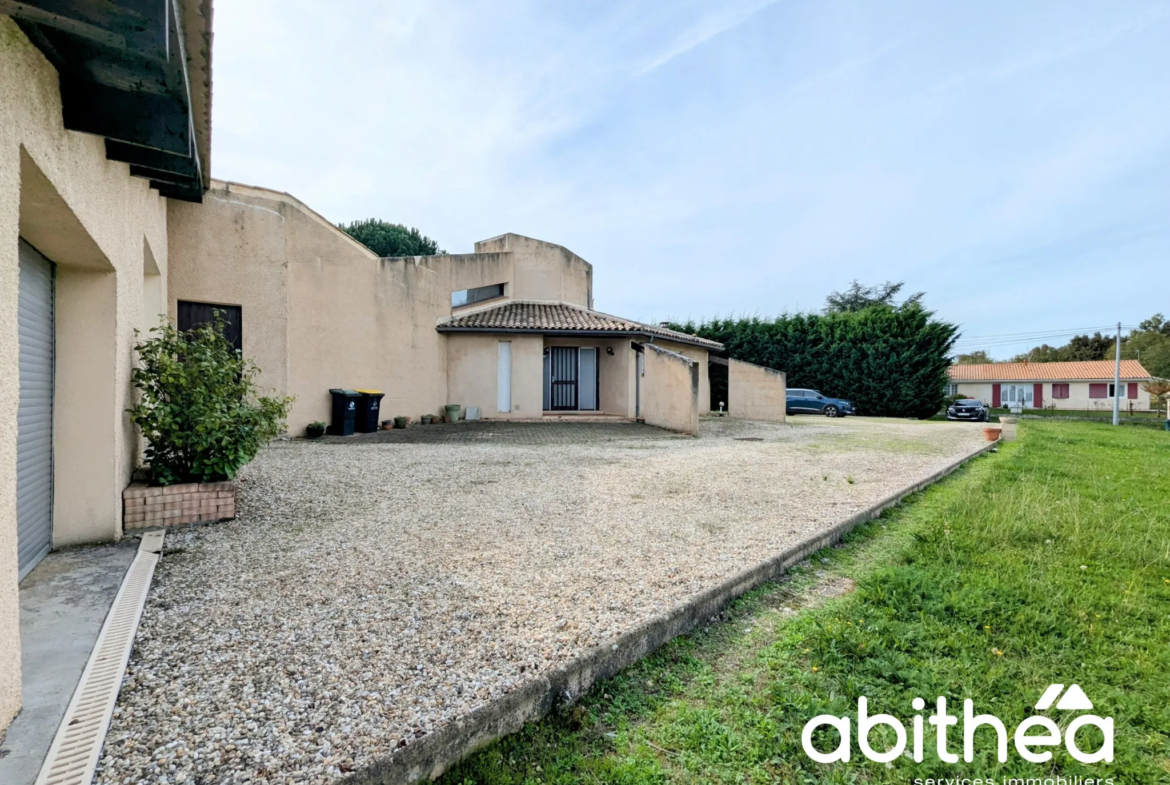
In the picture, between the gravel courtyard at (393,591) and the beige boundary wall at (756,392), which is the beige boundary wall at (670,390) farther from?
the gravel courtyard at (393,591)

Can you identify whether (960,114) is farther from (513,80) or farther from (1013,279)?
(1013,279)

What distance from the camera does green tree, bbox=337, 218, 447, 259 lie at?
31.5 metres

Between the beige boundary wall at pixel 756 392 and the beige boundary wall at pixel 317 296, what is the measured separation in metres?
8.14

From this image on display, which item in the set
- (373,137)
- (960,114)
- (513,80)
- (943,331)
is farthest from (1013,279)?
(373,137)

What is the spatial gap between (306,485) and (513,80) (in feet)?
32.3

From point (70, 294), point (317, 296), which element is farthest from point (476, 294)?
point (70, 294)

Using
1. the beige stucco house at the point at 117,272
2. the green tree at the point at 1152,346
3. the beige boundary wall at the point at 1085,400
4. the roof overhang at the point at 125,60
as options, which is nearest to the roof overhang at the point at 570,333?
the beige stucco house at the point at 117,272

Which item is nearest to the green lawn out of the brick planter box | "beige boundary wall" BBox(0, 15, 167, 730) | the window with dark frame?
"beige boundary wall" BBox(0, 15, 167, 730)

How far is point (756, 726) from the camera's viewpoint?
2.02 meters

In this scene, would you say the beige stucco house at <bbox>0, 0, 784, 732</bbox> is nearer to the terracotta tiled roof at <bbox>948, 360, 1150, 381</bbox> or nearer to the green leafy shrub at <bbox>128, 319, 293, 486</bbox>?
the green leafy shrub at <bbox>128, 319, 293, 486</bbox>

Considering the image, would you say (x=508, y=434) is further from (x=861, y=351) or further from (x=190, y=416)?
(x=861, y=351)

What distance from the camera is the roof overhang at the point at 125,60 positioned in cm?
213

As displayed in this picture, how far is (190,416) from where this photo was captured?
14.5ft

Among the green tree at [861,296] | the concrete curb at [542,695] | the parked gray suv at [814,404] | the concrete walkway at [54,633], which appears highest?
the green tree at [861,296]
